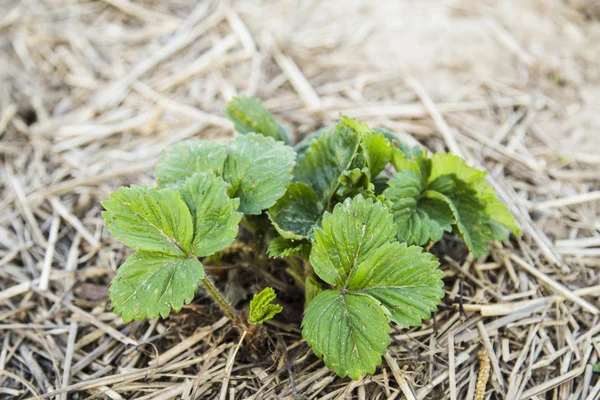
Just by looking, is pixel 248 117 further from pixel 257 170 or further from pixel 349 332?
pixel 349 332

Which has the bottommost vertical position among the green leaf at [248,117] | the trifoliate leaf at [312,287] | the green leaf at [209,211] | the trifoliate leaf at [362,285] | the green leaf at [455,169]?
the trifoliate leaf at [312,287]

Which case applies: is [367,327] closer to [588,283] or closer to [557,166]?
[588,283]

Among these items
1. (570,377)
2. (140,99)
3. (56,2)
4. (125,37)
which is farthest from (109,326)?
(56,2)

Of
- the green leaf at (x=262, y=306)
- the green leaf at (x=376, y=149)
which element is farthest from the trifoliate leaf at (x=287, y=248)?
the green leaf at (x=376, y=149)

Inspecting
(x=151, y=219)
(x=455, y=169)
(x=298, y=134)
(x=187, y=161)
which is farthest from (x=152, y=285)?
(x=298, y=134)

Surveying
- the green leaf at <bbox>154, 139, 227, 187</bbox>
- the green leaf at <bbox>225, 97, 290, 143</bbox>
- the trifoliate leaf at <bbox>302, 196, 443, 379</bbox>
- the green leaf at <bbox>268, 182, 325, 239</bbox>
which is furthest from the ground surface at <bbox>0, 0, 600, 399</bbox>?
the green leaf at <bbox>225, 97, 290, 143</bbox>

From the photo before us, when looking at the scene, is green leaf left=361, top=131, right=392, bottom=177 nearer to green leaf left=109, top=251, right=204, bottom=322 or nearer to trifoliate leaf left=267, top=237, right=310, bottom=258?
trifoliate leaf left=267, top=237, right=310, bottom=258

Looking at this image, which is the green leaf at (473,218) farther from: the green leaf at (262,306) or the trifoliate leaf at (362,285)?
the green leaf at (262,306)
